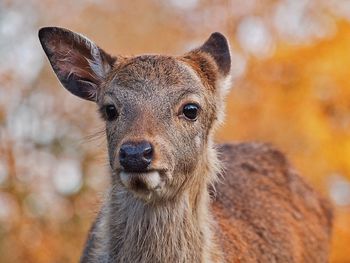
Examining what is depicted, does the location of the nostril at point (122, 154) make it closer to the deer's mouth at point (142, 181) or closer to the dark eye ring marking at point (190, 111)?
the deer's mouth at point (142, 181)

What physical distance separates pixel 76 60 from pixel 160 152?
1845 mm

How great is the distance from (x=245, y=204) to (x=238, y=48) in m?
7.79

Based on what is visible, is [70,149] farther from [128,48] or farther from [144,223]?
[144,223]

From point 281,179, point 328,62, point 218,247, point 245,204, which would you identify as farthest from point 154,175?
point 328,62

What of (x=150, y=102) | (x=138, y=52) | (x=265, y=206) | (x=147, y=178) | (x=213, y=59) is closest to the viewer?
(x=147, y=178)

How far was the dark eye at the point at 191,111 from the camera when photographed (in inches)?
272

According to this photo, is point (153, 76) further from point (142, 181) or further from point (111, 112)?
point (142, 181)

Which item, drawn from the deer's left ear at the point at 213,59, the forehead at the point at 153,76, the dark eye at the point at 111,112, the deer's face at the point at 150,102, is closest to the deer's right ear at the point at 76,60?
the deer's face at the point at 150,102

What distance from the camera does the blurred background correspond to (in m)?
14.9

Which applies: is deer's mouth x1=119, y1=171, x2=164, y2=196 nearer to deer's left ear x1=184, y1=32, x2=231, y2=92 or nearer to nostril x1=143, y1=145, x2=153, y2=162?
nostril x1=143, y1=145, x2=153, y2=162

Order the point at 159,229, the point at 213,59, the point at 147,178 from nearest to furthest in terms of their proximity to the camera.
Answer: the point at 147,178, the point at 159,229, the point at 213,59

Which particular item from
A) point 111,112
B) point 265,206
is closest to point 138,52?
point 265,206

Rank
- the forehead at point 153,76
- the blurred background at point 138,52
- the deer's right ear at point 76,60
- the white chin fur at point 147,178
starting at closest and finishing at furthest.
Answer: the white chin fur at point 147,178, the forehead at point 153,76, the deer's right ear at point 76,60, the blurred background at point 138,52

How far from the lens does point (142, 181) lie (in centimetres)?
634
